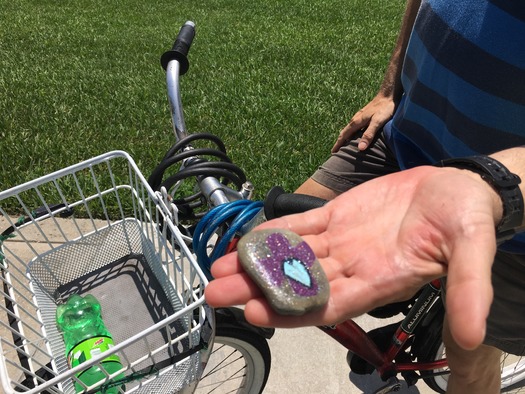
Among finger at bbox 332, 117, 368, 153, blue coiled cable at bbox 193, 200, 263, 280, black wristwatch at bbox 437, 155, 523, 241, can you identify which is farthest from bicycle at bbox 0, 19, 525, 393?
finger at bbox 332, 117, 368, 153

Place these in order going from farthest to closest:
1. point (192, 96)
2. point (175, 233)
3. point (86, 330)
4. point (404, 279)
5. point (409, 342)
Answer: point (192, 96)
point (409, 342)
point (86, 330)
point (175, 233)
point (404, 279)

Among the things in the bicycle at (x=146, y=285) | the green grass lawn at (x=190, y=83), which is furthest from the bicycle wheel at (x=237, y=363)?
the green grass lawn at (x=190, y=83)

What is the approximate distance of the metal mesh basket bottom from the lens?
1618 millimetres

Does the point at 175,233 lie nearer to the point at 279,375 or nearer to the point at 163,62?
the point at 163,62

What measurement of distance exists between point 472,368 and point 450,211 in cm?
96

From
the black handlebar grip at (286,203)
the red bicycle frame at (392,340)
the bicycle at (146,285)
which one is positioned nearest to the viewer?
the black handlebar grip at (286,203)

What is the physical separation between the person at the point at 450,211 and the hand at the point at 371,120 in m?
0.08

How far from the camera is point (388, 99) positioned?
7.18 ft

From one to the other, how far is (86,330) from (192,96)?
11.6 feet

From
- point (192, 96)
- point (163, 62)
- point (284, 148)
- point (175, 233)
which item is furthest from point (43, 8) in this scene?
point (175, 233)

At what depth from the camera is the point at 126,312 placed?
67.0 inches

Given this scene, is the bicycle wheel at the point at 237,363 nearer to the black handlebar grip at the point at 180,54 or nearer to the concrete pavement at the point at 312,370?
the concrete pavement at the point at 312,370

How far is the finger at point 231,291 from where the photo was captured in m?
1.10

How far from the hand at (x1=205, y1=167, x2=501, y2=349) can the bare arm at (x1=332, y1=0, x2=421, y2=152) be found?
0.86m
